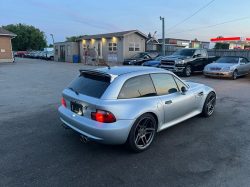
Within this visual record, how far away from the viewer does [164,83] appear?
4.20 m

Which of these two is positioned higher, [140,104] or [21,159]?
[140,104]

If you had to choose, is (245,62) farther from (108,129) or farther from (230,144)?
(108,129)

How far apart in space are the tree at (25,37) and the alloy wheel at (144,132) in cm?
6778

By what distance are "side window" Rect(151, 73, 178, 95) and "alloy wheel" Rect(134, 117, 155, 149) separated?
25.9 inches

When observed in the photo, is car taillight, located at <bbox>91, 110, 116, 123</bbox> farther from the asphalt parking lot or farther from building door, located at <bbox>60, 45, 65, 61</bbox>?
building door, located at <bbox>60, 45, 65, 61</bbox>

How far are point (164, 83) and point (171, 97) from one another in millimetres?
337

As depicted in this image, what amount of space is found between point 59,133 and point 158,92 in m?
2.36

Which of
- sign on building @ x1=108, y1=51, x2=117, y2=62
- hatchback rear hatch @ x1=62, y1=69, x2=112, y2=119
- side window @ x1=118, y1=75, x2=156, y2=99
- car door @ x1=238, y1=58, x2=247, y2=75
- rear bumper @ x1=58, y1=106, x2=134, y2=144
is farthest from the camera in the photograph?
sign on building @ x1=108, y1=51, x2=117, y2=62

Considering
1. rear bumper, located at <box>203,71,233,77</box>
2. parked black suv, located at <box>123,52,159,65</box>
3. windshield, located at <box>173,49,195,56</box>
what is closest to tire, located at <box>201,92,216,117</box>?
rear bumper, located at <box>203,71,233,77</box>

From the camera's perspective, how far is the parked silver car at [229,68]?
12594 millimetres

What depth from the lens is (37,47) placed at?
6581cm

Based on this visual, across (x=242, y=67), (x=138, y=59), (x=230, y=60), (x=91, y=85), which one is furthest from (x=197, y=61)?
(x=91, y=85)

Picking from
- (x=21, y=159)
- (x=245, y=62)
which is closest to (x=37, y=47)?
(x=245, y=62)

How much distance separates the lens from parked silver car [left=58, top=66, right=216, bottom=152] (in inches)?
126
